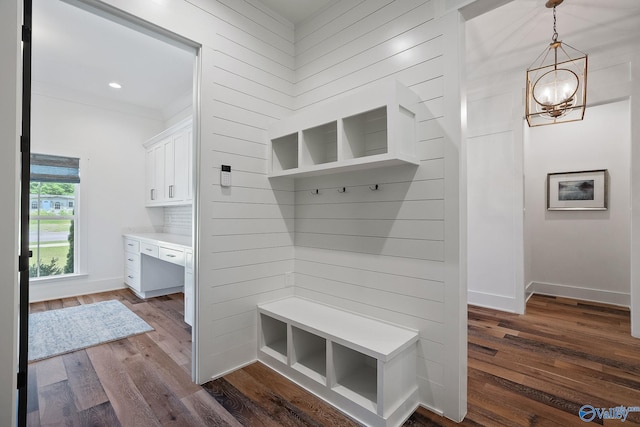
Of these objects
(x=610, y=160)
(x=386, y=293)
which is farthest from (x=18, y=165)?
(x=610, y=160)

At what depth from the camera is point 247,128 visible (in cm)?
231

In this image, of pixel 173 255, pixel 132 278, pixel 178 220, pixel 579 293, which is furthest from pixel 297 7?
pixel 579 293

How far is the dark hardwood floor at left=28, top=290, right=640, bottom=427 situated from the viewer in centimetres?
171

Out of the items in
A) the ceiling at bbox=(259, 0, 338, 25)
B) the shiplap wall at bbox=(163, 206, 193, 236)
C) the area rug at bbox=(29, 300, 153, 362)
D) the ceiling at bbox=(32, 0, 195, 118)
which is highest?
the ceiling at bbox=(32, 0, 195, 118)

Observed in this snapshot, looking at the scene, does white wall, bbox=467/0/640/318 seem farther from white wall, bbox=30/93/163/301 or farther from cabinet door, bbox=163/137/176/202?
white wall, bbox=30/93/163/301

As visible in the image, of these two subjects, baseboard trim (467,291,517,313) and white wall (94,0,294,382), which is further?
baseboard trim (467,291,517,313)

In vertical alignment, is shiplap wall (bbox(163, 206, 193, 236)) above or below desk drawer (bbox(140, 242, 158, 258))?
above

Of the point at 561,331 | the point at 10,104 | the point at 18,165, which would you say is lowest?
the point at 561,331

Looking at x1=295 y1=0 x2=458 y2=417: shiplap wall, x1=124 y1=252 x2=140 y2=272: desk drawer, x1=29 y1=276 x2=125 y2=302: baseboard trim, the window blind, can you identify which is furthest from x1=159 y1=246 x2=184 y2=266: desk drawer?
the window blind

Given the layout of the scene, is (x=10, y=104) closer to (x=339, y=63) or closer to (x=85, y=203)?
(x=339, y=63)

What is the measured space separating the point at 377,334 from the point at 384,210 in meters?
0.80

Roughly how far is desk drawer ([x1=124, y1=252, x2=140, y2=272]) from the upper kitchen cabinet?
84 cm

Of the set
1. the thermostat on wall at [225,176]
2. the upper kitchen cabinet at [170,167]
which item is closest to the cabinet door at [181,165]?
the upper kitchen cabinet at [170,167]

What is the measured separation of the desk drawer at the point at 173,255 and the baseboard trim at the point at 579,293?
453 centimetres
